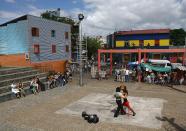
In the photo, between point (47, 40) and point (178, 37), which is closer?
point (47, 40)

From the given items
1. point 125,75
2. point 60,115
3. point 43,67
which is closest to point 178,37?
point 125,75

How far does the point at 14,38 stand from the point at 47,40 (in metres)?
4.41

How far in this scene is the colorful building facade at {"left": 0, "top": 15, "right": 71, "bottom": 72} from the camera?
2652cm

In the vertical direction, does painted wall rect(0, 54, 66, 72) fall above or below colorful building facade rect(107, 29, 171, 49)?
below

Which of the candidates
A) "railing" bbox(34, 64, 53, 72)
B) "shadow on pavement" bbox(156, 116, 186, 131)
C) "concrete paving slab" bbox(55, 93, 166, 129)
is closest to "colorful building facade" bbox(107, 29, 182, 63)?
"railing" bbox(34, 64, 53, 72)

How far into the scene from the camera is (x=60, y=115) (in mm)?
12891

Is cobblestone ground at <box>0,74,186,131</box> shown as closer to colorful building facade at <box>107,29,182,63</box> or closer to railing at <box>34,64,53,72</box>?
railing at <box>34,64,53,72</box>

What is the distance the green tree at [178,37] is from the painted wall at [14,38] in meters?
60.3

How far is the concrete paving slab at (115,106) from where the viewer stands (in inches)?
461

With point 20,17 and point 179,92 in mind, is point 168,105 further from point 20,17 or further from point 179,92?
point 20,17

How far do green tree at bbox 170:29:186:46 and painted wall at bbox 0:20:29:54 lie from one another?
60.3 meters

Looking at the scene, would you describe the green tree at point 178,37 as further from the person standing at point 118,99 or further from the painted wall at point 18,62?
the person standing at point 118,99

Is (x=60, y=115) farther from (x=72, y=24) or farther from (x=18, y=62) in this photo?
(x=72, y=24)

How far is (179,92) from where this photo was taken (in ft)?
63.6
